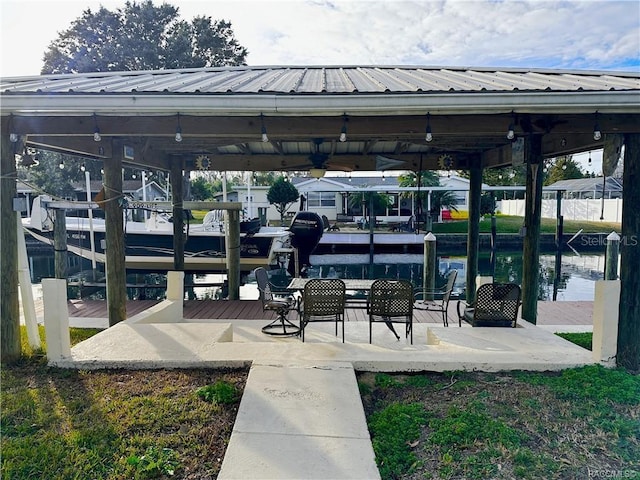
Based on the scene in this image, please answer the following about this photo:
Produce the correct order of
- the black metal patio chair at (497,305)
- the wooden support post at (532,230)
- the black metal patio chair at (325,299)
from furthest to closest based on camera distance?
1. the wooden support post at (532,230)
2. the black metal patio chair at (497,305)
3. the black metal patio chair at (325,299)

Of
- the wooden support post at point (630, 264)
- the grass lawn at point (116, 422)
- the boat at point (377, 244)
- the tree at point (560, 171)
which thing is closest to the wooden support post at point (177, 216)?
the grass lawn at point (116, 422)

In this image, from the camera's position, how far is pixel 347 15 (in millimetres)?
6492

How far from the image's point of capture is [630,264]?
3.78 metres

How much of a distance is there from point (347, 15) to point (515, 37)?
2703 millimetres

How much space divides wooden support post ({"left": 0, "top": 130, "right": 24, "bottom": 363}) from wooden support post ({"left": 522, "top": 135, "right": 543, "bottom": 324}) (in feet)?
18.7

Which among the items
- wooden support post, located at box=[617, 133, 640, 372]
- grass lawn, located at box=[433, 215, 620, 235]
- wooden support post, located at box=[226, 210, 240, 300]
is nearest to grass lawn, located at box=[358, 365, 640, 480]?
wooden support post, located at box=[617, 133, 640, 372]

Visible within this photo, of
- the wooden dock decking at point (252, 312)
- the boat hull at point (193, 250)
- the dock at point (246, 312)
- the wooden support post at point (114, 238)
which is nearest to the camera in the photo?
the wooden support post at point (114, 238)

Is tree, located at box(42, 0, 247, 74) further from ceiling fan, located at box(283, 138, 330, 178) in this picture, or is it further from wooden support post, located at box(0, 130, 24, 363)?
wooden support post, located at box(0, 130, 24, 363)

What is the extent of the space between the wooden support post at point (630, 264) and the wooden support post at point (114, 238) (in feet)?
17.5

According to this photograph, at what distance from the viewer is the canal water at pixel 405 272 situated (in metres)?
11.7

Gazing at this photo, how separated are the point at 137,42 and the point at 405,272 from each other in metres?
19.8

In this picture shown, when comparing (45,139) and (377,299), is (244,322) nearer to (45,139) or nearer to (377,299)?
(377,299)

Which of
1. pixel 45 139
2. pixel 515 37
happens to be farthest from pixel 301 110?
pixel 515 37

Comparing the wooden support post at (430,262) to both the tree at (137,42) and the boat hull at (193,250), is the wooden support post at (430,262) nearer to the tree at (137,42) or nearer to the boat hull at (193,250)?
the boat hull at (193,250)
